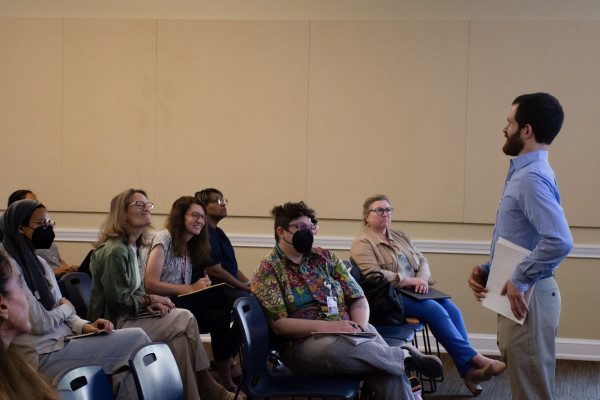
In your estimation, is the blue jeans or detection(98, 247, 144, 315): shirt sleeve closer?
detection(98, 247, 144, 315): shirt sleeve

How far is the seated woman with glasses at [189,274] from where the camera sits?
4570 millimetres

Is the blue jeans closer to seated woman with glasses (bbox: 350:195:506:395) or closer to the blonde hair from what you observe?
seated woman with glasses (bbox: 350:195:506:395)

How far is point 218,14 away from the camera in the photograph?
624 cm

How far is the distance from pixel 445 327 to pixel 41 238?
8.63 ft

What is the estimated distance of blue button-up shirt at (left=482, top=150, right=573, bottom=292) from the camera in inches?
101

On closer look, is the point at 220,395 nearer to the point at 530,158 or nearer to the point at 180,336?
the point at 180,336

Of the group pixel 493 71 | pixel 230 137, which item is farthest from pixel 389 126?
pixel 230 137

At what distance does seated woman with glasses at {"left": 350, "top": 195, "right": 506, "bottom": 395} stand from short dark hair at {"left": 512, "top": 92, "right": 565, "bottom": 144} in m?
2.10

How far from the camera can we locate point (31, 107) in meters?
6.36

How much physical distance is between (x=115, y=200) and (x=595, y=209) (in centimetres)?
396

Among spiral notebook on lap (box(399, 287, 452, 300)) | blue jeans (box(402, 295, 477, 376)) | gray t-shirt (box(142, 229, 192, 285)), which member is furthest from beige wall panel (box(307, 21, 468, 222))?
gray t-shirt (box(142, 229, 192, 285))

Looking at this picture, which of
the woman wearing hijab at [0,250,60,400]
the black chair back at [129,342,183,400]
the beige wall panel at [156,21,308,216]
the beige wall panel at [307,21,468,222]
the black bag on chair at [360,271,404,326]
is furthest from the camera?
the beige wall panel at [156,21,308,216]

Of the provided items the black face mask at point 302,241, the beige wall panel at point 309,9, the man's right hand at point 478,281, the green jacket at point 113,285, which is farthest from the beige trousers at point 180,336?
the beige wall panel at point 309,9

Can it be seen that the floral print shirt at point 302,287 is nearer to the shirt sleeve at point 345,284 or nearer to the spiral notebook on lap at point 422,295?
the shirt sleeve at point 345,284
